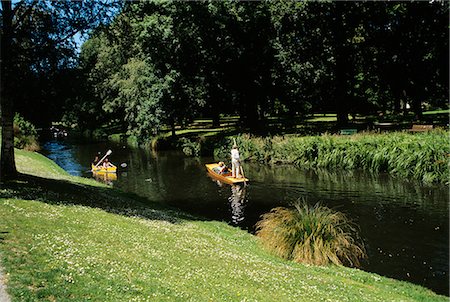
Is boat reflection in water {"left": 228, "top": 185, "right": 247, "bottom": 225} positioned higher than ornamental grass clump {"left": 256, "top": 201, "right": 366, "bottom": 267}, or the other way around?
ornamental grass clump {"left": 256, "top": 201, "right": 366, "bottom": 267}

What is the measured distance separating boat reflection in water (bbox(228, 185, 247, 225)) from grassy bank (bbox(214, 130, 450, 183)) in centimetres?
851

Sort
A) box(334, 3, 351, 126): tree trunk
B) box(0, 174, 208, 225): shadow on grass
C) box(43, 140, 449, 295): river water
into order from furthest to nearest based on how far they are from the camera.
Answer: box(334, 3, 351, 126): tree trunk → box(0, 174, 208, 225): shadow on grass → box(43, 140, 449, 295): river water

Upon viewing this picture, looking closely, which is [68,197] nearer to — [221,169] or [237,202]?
[237,202]

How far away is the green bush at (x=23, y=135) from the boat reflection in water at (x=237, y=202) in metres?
24.0

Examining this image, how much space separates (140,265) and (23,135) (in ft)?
127

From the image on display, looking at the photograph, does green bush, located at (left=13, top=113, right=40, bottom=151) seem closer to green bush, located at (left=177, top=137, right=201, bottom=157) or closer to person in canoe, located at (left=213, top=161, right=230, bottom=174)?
green bush, located at (left=177, top=137, right=201, bottom=157)

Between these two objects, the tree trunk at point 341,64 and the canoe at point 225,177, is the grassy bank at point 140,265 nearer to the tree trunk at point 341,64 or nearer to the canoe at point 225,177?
the canoe at point 225,177

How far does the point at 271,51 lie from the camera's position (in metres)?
46.5

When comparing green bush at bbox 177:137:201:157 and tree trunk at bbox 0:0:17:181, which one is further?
green bush at bbox 177:137:201:157

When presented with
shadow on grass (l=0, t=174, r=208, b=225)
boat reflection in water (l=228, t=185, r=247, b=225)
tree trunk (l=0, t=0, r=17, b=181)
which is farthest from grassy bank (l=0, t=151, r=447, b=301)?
boat reflection in water (l=228, t=185, r=247, b=225)

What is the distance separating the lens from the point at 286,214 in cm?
1401

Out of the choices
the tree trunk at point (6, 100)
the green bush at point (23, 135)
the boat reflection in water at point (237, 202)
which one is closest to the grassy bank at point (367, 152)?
the boat reflection in water at point (237, 202)

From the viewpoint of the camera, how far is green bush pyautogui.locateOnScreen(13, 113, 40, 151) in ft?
130

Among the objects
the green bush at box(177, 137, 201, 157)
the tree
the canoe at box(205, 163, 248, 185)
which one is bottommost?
the canoe at box(205, 163, 248, 185)
